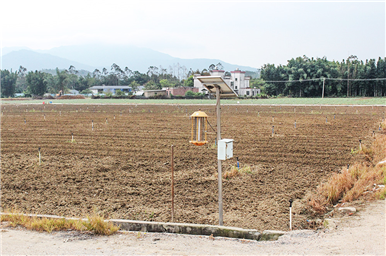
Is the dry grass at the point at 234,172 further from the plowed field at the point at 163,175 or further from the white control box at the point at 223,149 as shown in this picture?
the white control box at the point at 223,149

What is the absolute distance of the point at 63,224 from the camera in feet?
21.6

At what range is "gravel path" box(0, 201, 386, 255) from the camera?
17.6 feet

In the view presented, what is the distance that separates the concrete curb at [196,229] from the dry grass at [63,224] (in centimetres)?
31

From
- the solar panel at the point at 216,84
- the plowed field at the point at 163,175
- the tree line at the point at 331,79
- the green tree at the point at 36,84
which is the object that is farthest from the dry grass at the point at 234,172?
the green tree at the point at 36,84

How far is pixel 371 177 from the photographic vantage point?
8.99 meters

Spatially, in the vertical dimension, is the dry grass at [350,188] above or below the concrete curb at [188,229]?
above

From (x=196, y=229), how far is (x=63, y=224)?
2.63m

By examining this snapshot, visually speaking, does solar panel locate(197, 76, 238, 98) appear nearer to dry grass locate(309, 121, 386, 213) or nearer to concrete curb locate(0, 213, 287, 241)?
concrete curb locate(0, 213, 287, 241)

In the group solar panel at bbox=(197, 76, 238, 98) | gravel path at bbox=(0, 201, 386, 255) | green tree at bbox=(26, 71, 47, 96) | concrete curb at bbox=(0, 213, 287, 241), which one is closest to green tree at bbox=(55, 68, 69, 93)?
green tree at bbox=(26, 71, 47, 96)

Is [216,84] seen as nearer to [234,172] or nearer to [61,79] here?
[234,172]

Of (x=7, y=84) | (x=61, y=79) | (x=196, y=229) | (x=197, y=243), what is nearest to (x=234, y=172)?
(x=196, y=229)

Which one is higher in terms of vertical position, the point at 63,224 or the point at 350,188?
the point at 350,188

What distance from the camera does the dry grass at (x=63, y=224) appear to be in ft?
20.6

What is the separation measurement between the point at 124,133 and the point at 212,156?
27.2ft
